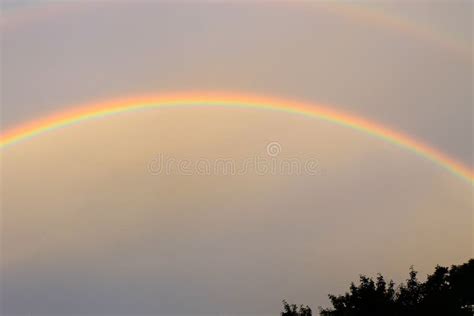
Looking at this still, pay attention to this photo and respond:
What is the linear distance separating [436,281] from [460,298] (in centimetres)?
195

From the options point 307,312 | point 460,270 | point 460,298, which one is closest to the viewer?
point 460,298

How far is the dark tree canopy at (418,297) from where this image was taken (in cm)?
4044

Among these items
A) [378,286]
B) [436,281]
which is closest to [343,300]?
[378,286]

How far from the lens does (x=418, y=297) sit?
43.4 metres

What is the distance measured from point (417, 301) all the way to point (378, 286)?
2.88 meters

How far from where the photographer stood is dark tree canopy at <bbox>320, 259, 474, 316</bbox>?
40438 mm

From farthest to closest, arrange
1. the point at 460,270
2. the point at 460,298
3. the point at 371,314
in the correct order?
1. the point at 460,270
2. the point at 460,298
3. the point at 371,314

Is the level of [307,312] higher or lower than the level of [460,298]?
higher

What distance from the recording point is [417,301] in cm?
4306

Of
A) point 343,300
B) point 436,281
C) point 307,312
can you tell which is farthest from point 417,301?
point 307,312

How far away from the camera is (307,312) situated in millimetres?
54781

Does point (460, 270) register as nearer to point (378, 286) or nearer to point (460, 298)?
point (460, 298)

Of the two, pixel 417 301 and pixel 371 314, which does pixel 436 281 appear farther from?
pixel 371 314

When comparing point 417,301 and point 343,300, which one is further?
point 343,300
